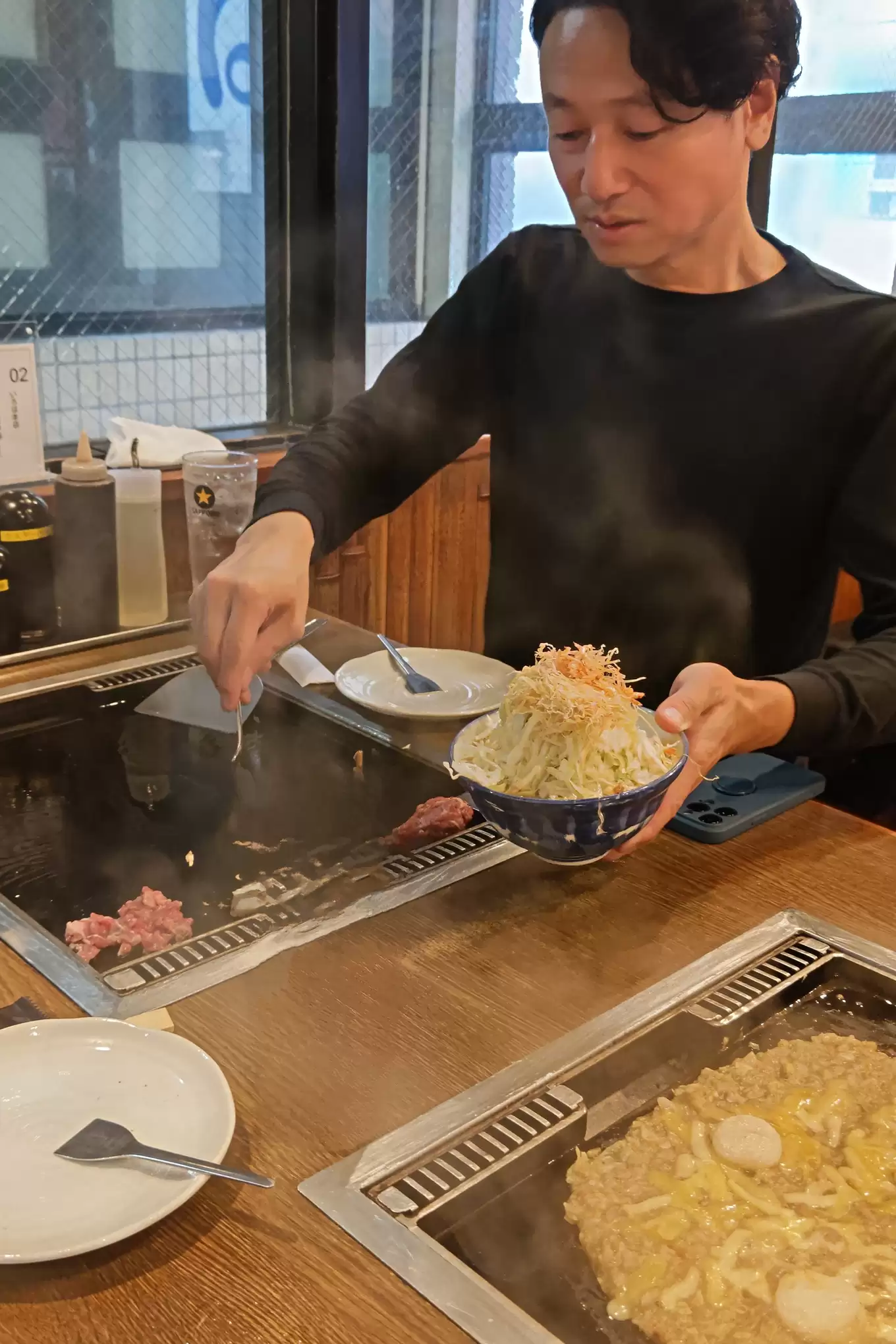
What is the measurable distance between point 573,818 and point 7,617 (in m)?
1.17

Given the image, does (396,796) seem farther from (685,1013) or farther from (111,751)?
(685,1013)

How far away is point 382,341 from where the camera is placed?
3.21m

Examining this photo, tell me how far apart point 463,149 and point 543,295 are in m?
1.62

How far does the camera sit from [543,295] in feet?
6.57

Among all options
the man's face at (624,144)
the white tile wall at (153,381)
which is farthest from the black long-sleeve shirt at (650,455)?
the white tile wall at (153,381)

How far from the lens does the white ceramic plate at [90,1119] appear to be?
0.76m

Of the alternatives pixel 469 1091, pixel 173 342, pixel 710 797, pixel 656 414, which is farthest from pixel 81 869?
pixel 173 342

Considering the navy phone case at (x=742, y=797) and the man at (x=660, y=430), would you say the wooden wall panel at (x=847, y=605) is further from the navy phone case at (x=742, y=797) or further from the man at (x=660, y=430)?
the navy phone case at (x=742, y=797)

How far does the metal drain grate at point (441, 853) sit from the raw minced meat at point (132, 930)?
9.0 inches

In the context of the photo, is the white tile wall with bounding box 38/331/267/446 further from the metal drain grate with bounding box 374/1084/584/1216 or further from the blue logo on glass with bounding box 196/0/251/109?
the metal drain grate with bounding box 374/1084/584/1216

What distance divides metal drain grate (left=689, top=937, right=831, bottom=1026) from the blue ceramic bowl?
17 centimetres

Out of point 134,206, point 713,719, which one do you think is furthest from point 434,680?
point 134,206

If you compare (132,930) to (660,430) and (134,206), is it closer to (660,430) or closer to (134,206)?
(660,430)

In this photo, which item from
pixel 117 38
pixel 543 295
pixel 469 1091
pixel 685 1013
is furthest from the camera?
pixel 117 38
